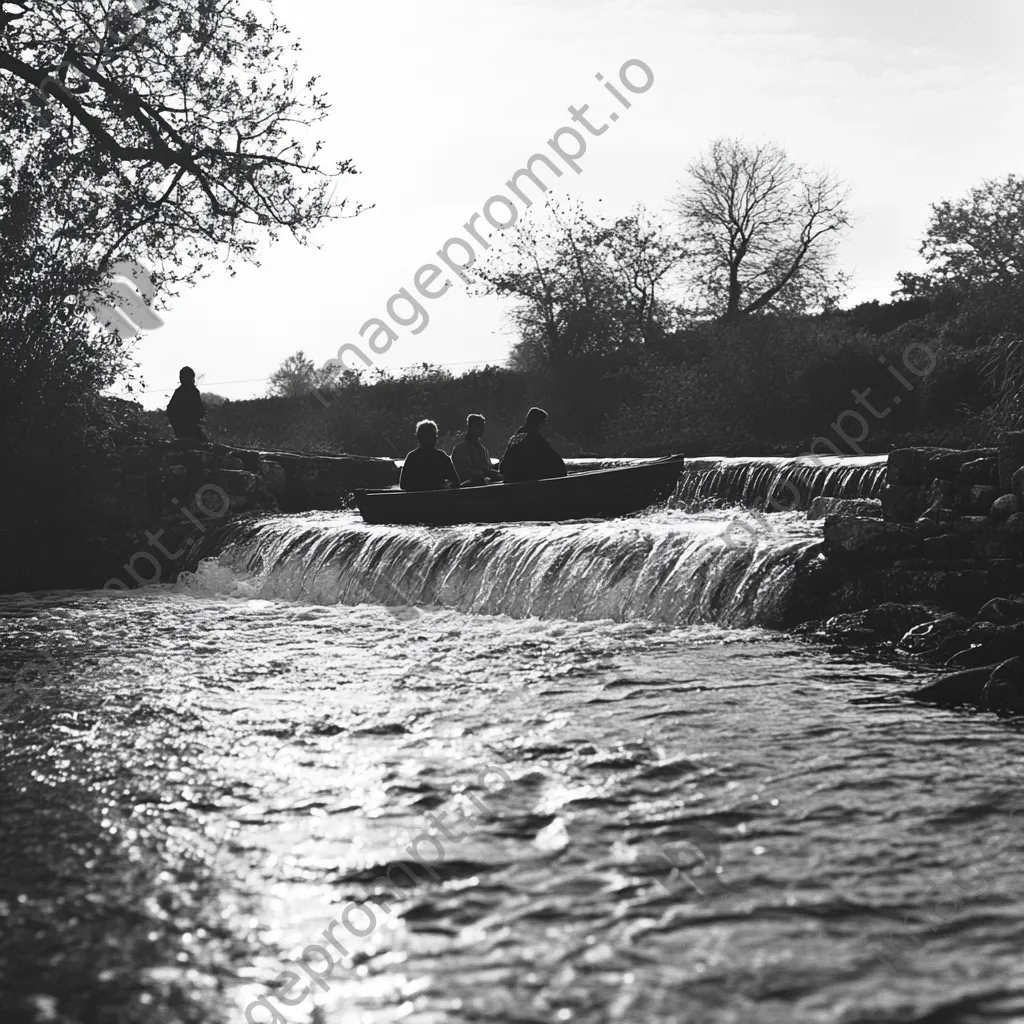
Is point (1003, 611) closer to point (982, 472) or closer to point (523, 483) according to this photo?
point (982, 472)

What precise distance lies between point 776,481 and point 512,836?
12598 mm

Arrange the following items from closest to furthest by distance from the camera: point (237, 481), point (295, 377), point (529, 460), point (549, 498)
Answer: point (549, 498)
point (529, 460)
point (237, 481)
point (295, 377)

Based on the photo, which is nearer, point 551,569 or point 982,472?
point 982,472

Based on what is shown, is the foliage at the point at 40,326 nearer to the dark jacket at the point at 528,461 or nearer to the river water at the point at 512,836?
the dark jacket at the point at 528,461

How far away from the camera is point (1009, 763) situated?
216 inches

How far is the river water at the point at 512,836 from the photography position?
11.0 ft

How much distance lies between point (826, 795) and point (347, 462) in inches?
670

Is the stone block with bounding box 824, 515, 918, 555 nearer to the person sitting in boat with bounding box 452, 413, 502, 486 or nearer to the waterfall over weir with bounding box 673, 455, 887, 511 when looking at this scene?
the waterfall over weir with bounding box 673, 455, 887, 511

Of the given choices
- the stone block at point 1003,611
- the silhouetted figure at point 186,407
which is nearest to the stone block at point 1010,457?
the stone block at point 1003,611

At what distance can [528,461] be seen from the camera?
14.5m

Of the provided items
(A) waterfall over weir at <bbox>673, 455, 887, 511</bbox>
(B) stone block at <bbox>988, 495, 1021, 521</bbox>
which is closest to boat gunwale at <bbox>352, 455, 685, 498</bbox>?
(A) waterfall over weir at <bbox>673, 455, 887, 511</bbox>

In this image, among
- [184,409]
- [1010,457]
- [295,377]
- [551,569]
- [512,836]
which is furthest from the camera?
[295,377]

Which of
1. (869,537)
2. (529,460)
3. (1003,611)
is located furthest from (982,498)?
(529,460)

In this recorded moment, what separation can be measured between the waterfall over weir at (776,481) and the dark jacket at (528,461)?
2.35 meters
